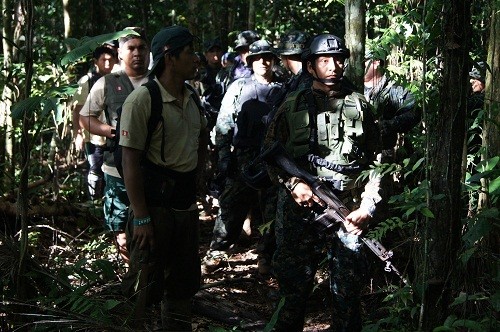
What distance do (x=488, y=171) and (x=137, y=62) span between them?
3.72 m

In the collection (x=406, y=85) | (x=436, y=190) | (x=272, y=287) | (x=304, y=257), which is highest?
(x=406, y=85)

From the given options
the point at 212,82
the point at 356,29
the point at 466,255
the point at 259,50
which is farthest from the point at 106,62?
the point at 466,255

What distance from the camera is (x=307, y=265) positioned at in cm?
519

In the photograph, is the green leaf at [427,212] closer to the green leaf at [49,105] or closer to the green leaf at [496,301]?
the green leaf at [496,301]

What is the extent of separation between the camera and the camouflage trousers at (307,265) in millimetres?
4996

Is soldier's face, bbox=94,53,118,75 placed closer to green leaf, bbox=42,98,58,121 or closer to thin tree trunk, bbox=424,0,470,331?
green leaf, bbox=42,98,58,121

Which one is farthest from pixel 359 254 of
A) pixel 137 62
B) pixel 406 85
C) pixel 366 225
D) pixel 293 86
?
pixel 137 62

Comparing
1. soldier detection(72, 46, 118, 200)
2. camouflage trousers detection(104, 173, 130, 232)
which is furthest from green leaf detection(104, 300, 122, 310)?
soldier detection(72, 46, 118, 200)

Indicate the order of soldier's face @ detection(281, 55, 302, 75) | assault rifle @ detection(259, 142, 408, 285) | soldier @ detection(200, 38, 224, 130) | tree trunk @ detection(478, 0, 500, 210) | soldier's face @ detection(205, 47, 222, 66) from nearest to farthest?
tree trunk @ detection(478, 0, 500, 210) → assault rifle @ detection(259, 142, 408, 285) → soldier's face @ detection(281, 55, 302, 75) → soldier @ detection(200, 38, 224, 130) → soldier's face @ detection(205, 47, 222, 66)

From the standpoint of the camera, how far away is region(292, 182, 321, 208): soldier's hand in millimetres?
4961

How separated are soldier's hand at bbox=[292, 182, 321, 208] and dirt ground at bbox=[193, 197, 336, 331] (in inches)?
37.9

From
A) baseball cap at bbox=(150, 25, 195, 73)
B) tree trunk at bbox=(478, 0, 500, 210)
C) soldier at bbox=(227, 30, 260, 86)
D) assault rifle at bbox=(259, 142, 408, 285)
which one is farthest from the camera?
soldier at bbox=(227, 30, 260, 86)

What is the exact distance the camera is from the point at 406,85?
14.7 ft

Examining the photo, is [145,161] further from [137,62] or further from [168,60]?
[137,62]
